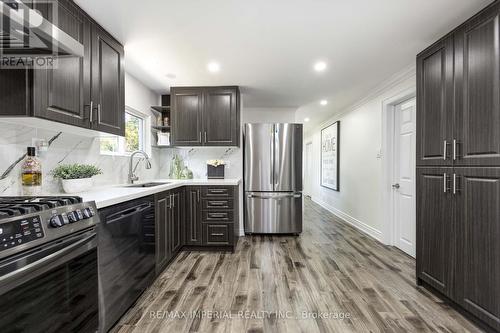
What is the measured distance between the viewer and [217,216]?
3352 mm

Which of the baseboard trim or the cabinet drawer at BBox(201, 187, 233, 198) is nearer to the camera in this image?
the cabinet drawer at BBox(201, 187, 233, 198)

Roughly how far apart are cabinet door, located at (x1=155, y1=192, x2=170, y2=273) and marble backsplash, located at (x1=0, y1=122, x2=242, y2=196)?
2.22ft

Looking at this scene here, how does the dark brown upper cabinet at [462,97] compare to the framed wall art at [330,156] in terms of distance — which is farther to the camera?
the framed wall art at [330,156]

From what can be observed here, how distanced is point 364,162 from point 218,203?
268cm

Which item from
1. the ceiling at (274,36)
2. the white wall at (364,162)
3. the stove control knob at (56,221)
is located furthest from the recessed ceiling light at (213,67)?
the white wall at (364,162)

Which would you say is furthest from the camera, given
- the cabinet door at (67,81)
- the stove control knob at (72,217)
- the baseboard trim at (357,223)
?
the baseboard trim at (357,223)

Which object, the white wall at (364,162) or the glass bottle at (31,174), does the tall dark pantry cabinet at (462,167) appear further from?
the glass bottle at (31,174)

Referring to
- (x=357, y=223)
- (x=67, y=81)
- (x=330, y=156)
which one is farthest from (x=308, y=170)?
(x=67, y=81)

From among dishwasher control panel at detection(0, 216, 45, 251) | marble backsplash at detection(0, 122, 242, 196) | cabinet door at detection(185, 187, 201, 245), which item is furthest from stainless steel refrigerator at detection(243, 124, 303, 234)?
dishwasher control panel at detection(0, 216, 45, 251)

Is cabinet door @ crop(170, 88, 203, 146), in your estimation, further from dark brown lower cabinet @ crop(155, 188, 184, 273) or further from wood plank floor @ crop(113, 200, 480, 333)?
wood plank floor @ crop(113, 200, 480, 333)

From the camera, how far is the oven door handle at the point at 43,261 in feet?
3.11

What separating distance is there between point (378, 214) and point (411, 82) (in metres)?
1.94

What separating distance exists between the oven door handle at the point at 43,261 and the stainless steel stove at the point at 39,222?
72mm

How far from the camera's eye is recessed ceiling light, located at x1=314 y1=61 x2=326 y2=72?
9.25 feet
